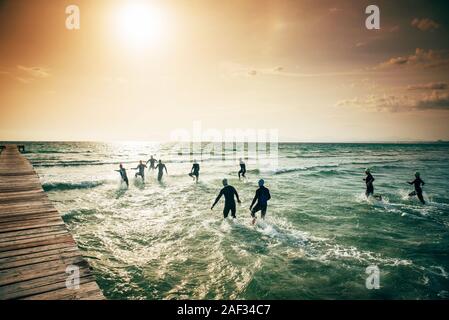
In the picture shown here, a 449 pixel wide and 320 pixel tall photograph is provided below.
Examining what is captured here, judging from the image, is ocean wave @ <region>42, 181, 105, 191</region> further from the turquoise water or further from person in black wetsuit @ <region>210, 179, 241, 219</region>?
person in black wetsuit @ <region>210, 179, 241, 219</region>

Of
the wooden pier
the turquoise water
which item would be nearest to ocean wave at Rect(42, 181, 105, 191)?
the turquoise water

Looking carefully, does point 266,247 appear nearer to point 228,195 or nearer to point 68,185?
point 228,195

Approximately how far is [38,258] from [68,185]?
59.9 feet

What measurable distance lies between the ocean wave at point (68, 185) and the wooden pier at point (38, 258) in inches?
465

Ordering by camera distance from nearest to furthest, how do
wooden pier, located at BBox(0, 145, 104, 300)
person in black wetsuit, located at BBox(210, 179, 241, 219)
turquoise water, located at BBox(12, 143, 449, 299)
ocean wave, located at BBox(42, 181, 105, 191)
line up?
wooden pier, located at BBox(0, 145, 104, 300)
turquoise water, located at BBox(12, 143, 449, 299)
person in black wetsuit, located at BBox(210, 179, 241, 219)
ocean wave, located at BBox(42, 181, 105, 191)

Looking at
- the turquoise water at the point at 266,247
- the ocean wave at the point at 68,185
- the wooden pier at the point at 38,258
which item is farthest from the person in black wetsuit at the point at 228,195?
the ocean wave at the point at 68,185

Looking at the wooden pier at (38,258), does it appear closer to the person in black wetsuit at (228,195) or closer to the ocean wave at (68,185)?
the person in black wetsuit at (228,195)

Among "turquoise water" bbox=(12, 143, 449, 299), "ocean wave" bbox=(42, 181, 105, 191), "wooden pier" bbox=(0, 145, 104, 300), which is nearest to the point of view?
"wooden pier" bbox=(0, 145, 104, 300)

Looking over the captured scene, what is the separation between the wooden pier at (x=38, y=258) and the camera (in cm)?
445

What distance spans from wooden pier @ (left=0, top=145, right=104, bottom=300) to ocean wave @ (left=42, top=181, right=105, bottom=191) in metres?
11.8

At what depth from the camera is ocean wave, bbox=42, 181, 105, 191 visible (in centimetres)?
2056
